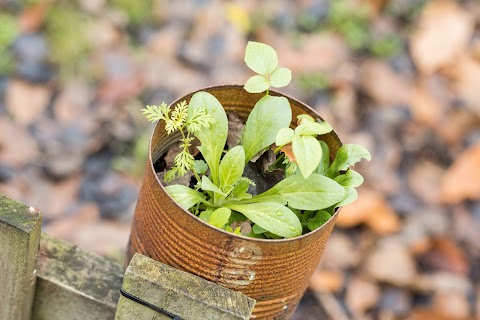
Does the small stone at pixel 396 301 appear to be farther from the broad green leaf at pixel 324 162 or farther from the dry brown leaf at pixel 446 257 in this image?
the broad green leaf at pixel 324 162

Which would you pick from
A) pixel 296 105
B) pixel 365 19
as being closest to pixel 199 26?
pixel 365 19

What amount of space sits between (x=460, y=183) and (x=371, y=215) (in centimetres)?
58

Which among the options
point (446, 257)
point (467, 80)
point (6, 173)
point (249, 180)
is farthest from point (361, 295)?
point (249, 180)

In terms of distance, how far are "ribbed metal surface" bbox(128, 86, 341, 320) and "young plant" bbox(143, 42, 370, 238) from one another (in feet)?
0.10

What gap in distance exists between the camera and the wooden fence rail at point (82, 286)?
1.17 metres

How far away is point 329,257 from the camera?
3.06m

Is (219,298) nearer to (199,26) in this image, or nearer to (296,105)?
(296,105)

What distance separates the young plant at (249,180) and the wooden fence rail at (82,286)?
0.13 metres

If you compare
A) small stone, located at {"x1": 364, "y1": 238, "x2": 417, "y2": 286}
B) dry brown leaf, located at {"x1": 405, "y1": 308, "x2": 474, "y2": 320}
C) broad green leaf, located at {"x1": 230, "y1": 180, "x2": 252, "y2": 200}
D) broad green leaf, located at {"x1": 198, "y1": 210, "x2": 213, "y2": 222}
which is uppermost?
small stone, located at {"x1": 364, "y1": 238, "x2": 417, "y2": 286}

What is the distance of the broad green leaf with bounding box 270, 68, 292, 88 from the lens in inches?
48.3

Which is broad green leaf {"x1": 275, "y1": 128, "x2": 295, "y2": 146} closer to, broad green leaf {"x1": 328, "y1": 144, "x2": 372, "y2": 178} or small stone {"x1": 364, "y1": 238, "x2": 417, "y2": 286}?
broad green leaf {"x1": 328, "y1": 144, "x2": 372, "y2": 178}

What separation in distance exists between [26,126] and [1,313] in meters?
1.90

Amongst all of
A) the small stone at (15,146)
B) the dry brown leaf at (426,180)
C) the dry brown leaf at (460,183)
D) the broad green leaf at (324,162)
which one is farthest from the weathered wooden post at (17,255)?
the dry brown leaf at (460,183)

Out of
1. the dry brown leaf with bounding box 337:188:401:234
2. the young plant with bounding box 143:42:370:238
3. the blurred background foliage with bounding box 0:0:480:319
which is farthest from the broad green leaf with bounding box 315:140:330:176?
the dry brown leaf with bounding box 337:188:401:234
